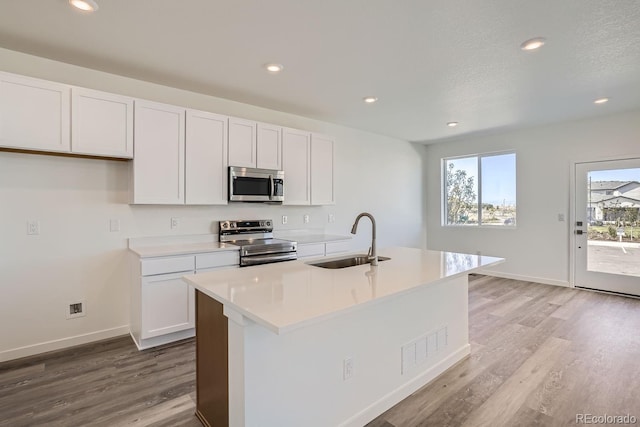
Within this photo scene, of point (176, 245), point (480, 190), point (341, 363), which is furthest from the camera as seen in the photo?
point (480, 190)

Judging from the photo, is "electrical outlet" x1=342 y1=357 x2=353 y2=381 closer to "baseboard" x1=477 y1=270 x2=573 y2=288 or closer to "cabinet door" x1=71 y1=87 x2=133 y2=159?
"cabinet door" x1=71 y1=87 x2=133 y2=159

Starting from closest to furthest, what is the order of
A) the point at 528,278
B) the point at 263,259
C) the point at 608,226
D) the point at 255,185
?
the point at 263,259 < the point at 255,185 < the point at 608,226 < the point at 528,278

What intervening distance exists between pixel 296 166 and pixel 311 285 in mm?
2674

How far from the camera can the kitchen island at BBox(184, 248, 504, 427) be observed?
140 cm

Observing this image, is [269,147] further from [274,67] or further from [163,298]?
[163,298]

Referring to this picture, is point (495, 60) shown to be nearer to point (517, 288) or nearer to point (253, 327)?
point (253, 327)

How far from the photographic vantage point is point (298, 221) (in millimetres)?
4531

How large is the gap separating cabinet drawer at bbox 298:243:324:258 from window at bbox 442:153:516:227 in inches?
140

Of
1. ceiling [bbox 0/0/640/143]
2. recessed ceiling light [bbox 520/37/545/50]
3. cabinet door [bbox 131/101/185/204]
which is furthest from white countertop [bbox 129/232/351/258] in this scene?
recessed ceiling light [bbox 520/37/545/50]

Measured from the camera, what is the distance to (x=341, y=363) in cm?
176

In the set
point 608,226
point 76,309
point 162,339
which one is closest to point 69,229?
point 76,309

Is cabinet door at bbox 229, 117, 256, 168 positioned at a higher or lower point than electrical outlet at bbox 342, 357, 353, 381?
higher

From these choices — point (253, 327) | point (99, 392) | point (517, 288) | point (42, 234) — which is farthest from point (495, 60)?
point (42, 234)

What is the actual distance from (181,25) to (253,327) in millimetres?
2127
